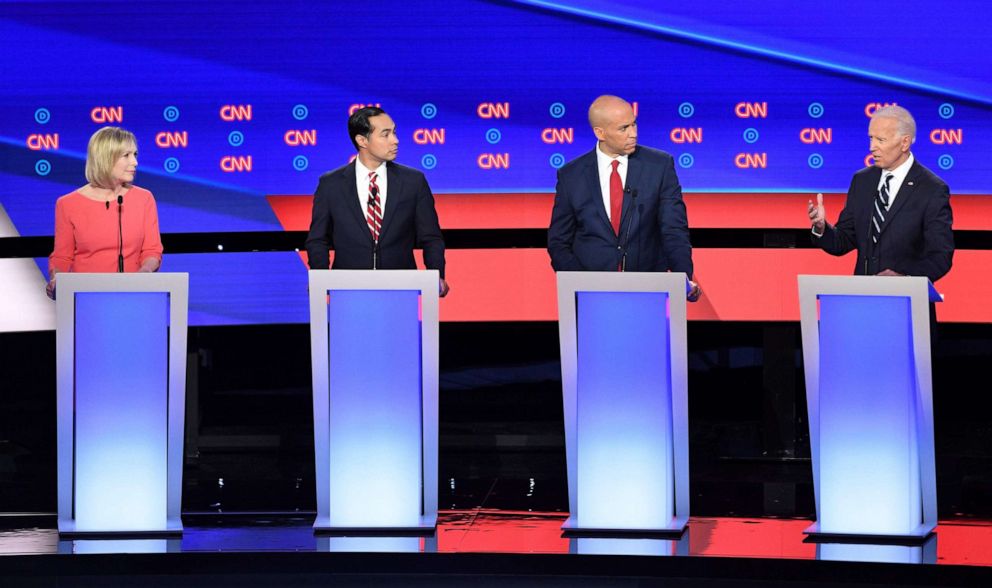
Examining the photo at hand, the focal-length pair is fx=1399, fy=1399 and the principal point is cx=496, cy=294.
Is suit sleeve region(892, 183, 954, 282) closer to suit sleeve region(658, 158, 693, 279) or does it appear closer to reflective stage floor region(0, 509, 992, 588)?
suit sleeve region(658, 158, 693, 279)

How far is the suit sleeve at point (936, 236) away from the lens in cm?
418

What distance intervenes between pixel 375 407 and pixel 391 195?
1008mm

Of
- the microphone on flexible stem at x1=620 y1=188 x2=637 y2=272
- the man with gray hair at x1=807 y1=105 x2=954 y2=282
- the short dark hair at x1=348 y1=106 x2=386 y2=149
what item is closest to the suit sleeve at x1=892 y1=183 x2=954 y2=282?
the man with gray hair at x1=807 y1=105 x2=954 y2=282

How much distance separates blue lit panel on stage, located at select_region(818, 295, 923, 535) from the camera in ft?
11.6

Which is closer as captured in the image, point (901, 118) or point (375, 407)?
point (375, 407)

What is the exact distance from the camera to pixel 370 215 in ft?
14.6

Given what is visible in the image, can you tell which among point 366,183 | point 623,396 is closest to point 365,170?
point 366,183

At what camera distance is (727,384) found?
6281mm

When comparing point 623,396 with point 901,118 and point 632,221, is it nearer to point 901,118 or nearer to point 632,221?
point 632,221

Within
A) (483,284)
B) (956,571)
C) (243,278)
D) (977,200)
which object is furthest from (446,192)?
(956,571)

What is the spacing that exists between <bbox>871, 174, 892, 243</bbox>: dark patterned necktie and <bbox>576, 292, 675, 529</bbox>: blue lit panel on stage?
1048 millimetres

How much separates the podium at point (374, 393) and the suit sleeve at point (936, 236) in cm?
154

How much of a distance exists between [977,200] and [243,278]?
298 centimetres

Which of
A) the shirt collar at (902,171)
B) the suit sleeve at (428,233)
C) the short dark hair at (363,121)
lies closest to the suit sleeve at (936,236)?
the shirt collar at (902,171)
